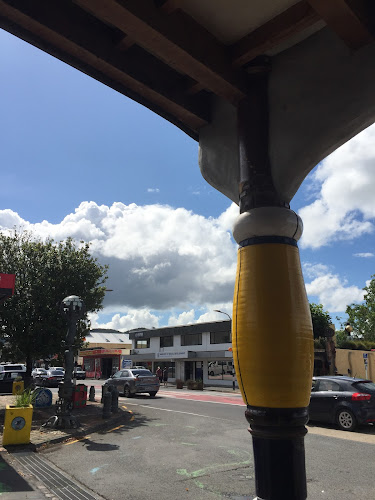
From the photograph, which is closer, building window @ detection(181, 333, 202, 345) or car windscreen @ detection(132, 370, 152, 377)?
car windscreen @ detection(132, 370, 152, 377)

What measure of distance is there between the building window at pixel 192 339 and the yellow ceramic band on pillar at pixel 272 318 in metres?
35.6

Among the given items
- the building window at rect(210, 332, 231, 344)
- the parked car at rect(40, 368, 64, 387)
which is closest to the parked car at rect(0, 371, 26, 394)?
the parked car at rect(40, 368, 64, 387)

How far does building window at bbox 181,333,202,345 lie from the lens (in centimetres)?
3748

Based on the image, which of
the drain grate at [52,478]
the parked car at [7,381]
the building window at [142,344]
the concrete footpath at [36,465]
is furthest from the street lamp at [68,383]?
the building window at [142,344]

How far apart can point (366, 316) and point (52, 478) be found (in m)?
50.6

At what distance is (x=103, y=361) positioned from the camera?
2074 inches

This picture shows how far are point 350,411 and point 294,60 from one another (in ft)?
29.8

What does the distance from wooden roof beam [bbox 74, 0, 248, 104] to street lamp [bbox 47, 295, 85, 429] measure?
8.43 metres

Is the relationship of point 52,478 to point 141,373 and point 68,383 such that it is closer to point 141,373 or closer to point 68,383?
point 68,383

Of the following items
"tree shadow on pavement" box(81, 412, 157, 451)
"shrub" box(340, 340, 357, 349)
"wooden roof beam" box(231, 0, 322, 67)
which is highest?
"wooden roof beam" box(231, 0, 322, 67)

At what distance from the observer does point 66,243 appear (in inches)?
652

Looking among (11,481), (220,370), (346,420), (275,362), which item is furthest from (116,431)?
(220,370)

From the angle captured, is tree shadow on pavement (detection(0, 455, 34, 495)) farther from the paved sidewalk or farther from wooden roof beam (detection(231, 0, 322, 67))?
wooden roof beam (detection(231, 0, 322, 67))

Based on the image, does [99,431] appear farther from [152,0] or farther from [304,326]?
[152,0]
